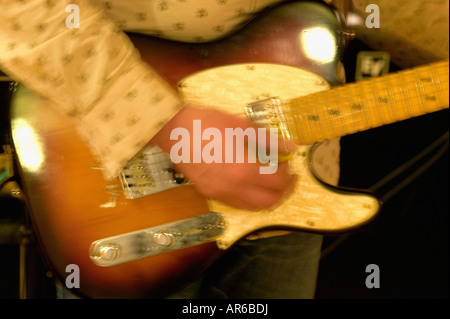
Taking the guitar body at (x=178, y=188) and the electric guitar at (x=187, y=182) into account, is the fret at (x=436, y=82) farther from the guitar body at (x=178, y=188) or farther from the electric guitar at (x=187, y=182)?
the guitar body at (x=178, y=188)

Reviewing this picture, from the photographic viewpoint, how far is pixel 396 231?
126 cm

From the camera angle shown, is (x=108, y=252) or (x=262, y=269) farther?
(x=262, y=269)

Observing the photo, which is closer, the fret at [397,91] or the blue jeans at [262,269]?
the fret at [397,91]

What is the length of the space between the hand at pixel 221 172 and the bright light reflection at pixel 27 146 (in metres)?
0.18

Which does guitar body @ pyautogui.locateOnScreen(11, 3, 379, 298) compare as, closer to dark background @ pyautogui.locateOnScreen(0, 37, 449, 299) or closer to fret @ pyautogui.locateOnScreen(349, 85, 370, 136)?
fret @ pyautogui.locateOnScreen(349, 85, 370, 136)

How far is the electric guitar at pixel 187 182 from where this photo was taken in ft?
1.79

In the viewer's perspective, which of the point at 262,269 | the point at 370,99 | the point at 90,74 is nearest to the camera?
the point at 90,74

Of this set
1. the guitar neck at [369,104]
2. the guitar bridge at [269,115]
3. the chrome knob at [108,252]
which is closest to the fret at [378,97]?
the guitar neck at [369,104]

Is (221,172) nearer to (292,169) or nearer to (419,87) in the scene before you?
(292,169)

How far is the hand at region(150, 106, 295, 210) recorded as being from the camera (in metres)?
0.49

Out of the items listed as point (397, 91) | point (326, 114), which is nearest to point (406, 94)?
point (397, 91)

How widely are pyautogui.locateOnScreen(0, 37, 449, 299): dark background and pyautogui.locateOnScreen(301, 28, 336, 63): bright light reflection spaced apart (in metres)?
0.56

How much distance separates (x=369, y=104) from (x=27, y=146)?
21.1 inches
